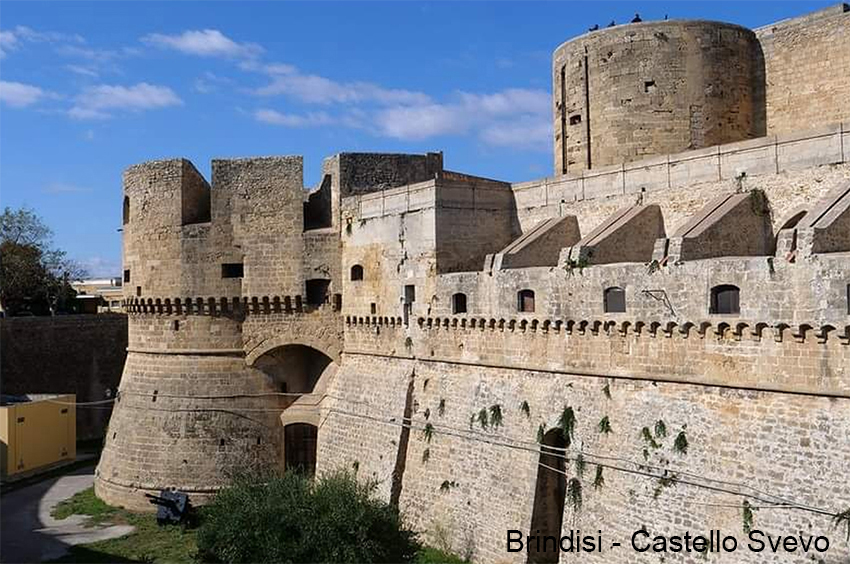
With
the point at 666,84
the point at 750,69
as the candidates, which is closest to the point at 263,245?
the point at 666,84

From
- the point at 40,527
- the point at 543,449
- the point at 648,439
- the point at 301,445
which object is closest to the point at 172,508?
the point at 40,527

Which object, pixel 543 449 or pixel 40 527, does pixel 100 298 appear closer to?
pixel 40 527

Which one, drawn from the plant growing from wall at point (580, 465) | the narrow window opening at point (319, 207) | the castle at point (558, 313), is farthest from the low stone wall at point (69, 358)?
the plant growing from wall at point (580, 465)

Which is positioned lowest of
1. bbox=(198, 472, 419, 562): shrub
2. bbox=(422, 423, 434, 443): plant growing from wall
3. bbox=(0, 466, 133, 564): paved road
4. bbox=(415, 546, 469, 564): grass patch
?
bbox=(0, 466, 133, 564): paved road

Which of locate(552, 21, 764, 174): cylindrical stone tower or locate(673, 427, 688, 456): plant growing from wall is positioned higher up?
locate(552, 21, 764, 174): cylindrical stone tower

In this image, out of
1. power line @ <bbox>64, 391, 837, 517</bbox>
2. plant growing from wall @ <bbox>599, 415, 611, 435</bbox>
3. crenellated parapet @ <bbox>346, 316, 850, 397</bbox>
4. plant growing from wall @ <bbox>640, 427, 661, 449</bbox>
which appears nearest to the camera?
crenellated parapet @ <bbox>346, 316, 850, 397</bbox>

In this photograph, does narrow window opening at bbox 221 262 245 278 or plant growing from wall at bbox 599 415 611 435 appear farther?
narrow window opening at bbox 221 262 245 278

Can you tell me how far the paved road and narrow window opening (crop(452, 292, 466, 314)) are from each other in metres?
10.3

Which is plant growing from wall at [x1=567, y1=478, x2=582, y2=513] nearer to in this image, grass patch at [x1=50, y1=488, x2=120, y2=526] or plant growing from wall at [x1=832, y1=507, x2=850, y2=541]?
plant growing from wall at [x1=832, y1=507, x2=850, y2=541]

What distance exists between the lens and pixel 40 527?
75.8 feet

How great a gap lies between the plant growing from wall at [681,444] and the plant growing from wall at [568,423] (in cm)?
244

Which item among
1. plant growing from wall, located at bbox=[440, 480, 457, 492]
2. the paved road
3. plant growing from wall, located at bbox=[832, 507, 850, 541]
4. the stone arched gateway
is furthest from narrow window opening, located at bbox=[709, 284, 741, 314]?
the paved road

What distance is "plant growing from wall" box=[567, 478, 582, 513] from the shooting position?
54.7 feet

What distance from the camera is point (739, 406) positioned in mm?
14367
